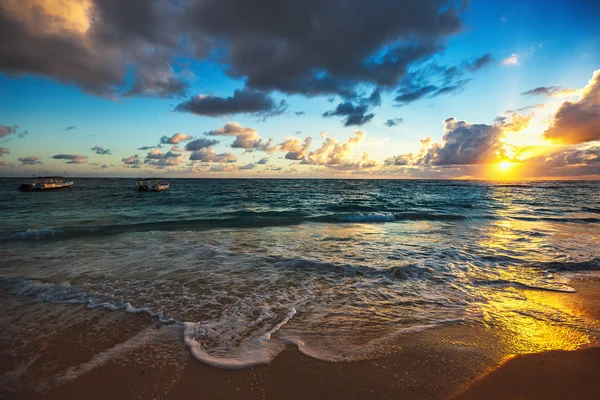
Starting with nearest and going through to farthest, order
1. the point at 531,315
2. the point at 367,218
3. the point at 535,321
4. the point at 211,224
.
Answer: the point at 535,321 → the point at 531,315 → the point at 211,224 → the point at 367,218

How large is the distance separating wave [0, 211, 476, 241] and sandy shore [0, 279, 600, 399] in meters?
13.2

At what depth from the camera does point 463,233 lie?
15695 millimetres

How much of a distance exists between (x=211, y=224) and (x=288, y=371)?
16862 mm

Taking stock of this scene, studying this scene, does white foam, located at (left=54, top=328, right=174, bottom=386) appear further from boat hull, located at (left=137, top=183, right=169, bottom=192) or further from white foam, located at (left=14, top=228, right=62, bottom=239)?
boat hull, located at (left=137, top=183, right=169, bottom=192)

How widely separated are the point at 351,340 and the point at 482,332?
90.7 inches

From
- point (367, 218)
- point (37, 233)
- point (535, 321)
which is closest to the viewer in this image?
point (535, 321)

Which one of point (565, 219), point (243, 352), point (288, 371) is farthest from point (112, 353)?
point (565, 219)

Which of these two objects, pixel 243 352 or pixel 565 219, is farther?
pixel 565 219

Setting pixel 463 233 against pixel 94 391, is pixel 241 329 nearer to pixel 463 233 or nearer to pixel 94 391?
pixel 94 391

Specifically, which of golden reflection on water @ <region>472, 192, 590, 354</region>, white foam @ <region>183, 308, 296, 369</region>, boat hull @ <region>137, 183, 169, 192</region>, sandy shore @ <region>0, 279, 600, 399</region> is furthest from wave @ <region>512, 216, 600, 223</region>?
boat hull @ <region>137, 183, 169, 192</region>

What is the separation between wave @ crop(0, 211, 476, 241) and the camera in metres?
15.3

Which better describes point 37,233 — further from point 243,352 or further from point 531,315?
point 531,315

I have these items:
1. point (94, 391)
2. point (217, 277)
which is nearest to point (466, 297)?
point (217, 277)

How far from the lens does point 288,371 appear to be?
3836mm
